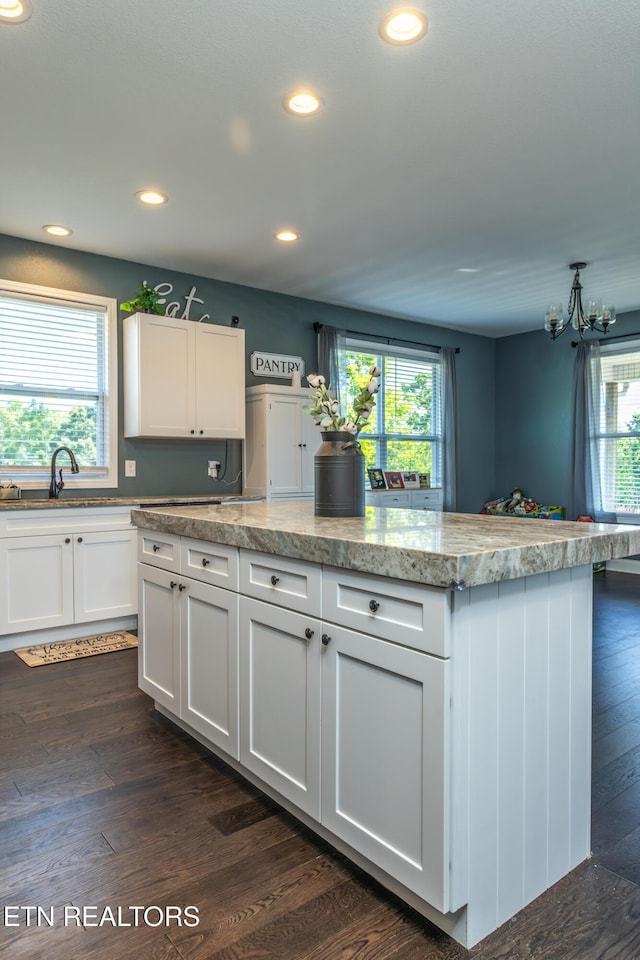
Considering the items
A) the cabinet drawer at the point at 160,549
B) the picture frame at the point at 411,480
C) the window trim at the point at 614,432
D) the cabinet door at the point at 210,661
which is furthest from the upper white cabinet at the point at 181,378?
the window trim at the point at 614,432

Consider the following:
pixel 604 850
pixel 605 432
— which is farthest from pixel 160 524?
pixel 605 432

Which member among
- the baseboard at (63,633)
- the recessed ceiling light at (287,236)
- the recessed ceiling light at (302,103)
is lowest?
the baseboard at (63,633)

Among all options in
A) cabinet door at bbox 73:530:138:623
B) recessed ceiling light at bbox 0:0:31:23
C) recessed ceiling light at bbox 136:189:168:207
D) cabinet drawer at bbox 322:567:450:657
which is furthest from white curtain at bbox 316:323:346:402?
cabinet drawer at bbox 322:567:450:657

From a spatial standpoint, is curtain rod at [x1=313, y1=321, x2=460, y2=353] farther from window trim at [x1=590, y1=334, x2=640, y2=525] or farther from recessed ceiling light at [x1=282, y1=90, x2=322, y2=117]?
recessed ceiling light at [x1=282, y1=90, x2=322, y2=117]

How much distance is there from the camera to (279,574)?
1.87 metres

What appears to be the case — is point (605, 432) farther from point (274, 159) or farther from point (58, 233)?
point (58, 233)

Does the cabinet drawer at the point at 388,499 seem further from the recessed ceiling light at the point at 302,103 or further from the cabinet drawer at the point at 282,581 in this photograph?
the cabinet drawer at the point at 282,581

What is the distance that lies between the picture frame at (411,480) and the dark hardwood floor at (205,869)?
3.98m

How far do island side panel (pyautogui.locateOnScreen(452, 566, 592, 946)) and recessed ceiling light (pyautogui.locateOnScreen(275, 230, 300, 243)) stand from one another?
324cm

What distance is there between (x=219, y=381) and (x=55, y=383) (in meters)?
1.17

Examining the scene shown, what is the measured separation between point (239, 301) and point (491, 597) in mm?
4459

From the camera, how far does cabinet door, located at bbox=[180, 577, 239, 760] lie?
2.11 metres

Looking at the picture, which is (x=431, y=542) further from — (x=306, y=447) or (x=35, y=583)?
(x=306, y=447)

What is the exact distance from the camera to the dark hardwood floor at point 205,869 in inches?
56.0
